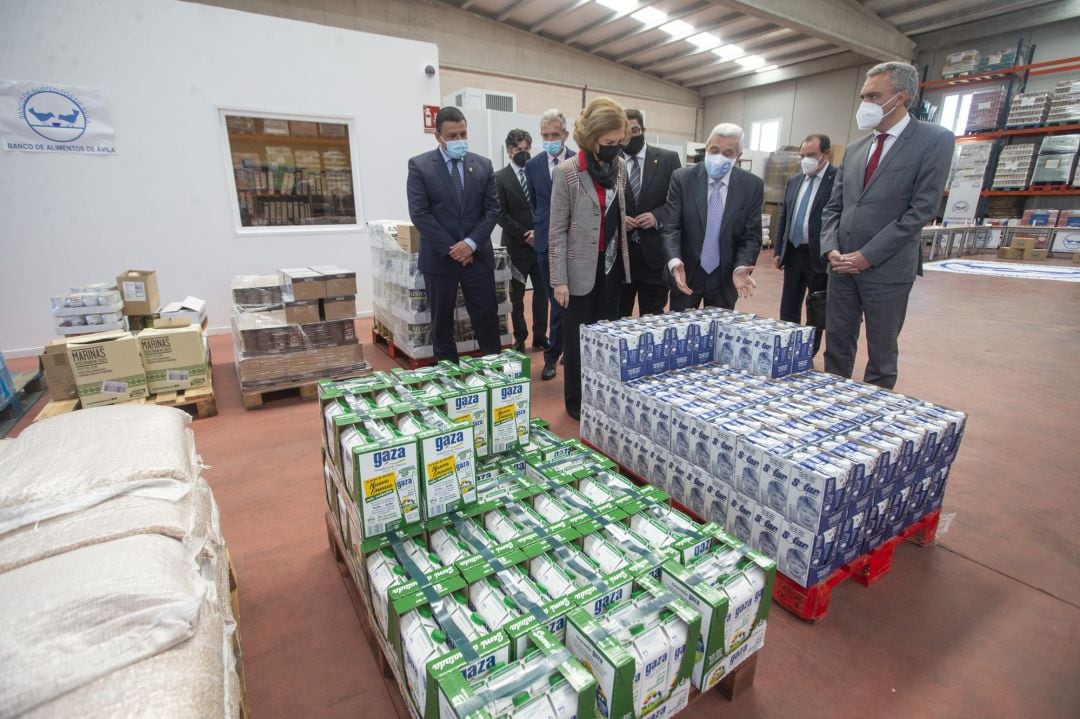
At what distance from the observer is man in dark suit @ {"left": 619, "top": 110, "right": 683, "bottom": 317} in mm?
3619

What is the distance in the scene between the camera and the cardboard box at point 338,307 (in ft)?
13.6

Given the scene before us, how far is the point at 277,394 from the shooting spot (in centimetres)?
419

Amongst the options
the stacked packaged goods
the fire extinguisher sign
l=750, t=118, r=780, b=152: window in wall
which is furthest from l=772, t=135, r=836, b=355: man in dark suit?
l=750, t=118, r=780, b=152: window in wall

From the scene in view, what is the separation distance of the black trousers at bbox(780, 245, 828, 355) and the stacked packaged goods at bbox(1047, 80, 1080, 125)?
10.7 m

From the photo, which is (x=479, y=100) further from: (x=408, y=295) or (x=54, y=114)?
(x=54, y=114)

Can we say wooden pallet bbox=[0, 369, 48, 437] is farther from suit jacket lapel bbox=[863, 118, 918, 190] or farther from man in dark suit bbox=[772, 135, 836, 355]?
man in dark suit bbox=[772, 135, 836, 355]

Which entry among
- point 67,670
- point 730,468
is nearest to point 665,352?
point 730,468

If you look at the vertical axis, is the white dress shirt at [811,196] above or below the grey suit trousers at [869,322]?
above

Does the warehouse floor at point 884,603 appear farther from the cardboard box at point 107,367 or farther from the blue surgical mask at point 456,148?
the blue surgical mask at point 456,148

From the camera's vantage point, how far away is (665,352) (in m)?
2.71

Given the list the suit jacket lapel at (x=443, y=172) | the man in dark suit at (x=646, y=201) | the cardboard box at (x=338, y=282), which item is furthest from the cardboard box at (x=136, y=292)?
the man in dark suit at (x=646, y=201)

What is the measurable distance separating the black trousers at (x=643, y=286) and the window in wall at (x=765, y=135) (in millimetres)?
14317

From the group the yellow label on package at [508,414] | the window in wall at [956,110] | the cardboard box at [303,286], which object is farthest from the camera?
the window in wall at [956,110]

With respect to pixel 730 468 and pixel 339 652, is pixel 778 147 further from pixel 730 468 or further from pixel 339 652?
pixel 339 652
